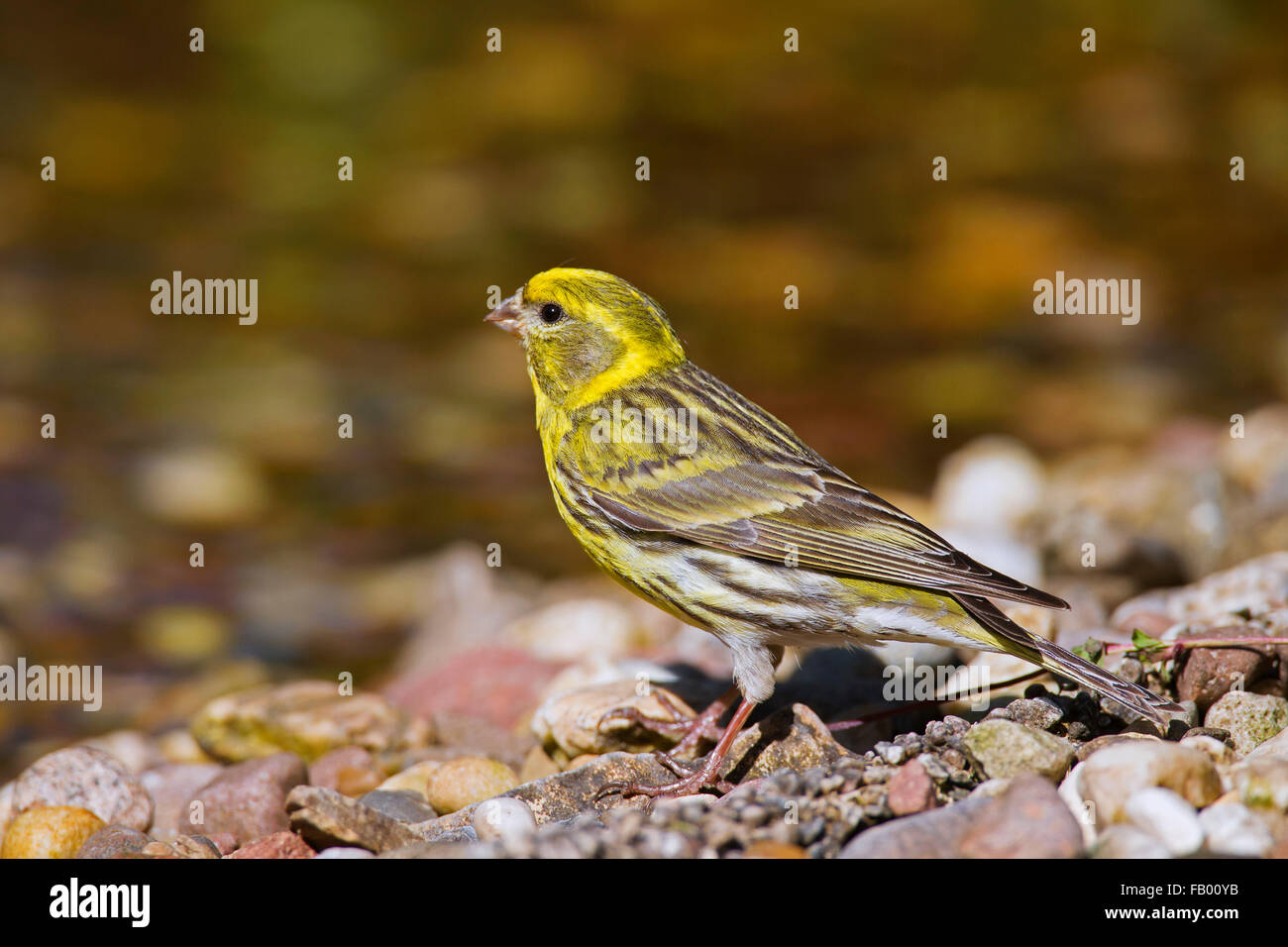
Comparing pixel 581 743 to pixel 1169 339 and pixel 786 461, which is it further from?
pixel 1169 339

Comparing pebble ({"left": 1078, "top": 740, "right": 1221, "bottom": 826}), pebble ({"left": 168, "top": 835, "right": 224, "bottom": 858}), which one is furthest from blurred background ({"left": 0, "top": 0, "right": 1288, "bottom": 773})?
pebble ({"left": 1078, "top": 740, "right": 1221, "bottom": 826})

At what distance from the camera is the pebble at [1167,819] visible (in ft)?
11.5

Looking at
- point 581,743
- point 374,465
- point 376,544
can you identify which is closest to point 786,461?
point 581,743

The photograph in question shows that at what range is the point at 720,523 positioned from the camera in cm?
500

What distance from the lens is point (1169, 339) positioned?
10.9 meters

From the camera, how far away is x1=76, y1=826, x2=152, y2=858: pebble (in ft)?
14.2

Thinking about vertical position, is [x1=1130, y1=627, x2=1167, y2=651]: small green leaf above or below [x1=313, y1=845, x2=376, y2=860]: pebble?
above

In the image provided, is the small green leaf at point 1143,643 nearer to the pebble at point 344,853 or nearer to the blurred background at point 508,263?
the blurred background at point 508,263

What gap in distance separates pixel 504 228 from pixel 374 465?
3.04 metres

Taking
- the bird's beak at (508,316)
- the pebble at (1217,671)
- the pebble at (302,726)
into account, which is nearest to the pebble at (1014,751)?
the pebble at (1217,671)

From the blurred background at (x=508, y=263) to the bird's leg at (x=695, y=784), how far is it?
2.95 metres

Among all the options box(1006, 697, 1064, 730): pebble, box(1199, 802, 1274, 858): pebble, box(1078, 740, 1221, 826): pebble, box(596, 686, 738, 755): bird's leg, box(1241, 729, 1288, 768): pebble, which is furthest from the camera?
box(596, 686, 738, 755): bird's leg

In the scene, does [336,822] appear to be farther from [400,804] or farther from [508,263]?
[508,263]

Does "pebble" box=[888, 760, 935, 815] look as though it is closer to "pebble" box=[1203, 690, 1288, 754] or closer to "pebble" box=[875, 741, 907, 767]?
"pebble" box=[875, 741, 907, 767]
